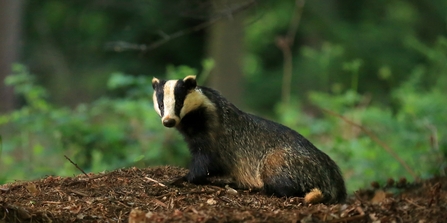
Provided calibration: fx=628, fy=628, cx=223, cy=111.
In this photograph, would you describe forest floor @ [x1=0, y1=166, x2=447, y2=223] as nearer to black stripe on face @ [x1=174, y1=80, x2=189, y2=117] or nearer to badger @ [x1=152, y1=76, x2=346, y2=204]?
badger @ [x1=152, y1=76, x2=346, y2=204]

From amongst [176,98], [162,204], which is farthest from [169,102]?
[162,204]

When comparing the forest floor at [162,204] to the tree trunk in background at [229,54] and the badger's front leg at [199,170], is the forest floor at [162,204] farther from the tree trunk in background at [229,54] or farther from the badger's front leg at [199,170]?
the tree trunk in background at [229,54]

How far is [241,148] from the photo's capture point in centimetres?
580

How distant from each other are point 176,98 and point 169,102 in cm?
7

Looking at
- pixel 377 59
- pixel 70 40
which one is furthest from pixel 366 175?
pixel 70 40

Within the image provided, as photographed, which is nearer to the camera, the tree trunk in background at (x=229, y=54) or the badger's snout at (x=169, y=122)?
the badger's snout at (x=169, y=122)

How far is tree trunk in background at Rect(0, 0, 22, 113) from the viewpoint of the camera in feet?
48.2

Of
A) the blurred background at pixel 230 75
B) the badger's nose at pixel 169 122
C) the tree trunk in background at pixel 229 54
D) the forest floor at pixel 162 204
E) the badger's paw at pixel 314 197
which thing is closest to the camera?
the forest floor at pixel 162 204

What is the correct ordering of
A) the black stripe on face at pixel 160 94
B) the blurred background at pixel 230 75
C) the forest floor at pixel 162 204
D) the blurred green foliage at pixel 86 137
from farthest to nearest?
the blurred background at pixel 230 75
the blurred green foliage at pixel 86 137
the black stripe on face at pixel 160 94
the forest floor at pixel 162 204

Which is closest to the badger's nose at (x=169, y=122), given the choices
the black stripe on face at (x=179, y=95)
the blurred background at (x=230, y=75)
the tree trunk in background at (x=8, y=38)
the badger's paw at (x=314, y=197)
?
the black stripe on face at (x=179, y=95)

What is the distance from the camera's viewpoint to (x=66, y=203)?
4660 millimetres

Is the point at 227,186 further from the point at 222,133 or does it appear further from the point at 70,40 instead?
the point at 70,40

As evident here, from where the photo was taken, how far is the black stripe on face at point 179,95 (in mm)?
Result: 5457

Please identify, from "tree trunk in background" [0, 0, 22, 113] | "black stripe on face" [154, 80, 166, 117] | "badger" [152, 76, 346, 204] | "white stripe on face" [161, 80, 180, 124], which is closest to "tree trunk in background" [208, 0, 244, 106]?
"tree trunk in background" [0, 0, 22, 113]
